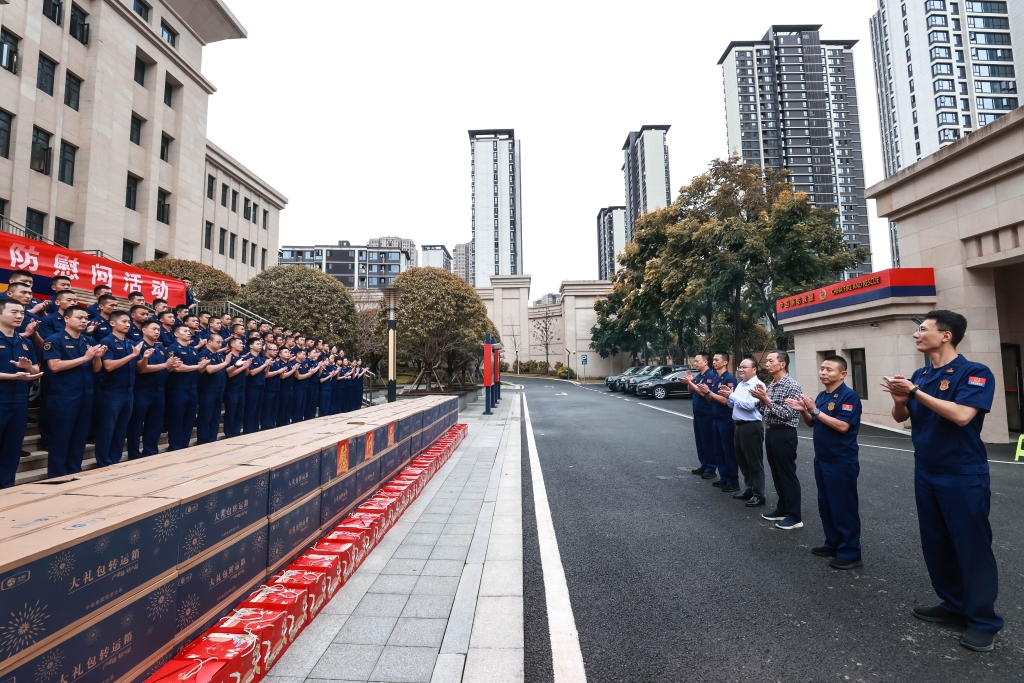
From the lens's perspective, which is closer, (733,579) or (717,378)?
(733,579)

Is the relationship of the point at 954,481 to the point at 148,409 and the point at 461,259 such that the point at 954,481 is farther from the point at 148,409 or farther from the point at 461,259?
the point at 461,259

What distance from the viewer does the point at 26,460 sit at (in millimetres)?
5520

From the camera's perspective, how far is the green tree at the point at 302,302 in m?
22.4

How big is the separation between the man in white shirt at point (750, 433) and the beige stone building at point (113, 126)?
21.6 m

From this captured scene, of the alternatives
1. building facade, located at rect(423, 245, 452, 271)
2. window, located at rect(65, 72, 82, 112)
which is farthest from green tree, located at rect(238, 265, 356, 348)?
building facade, located at rect(423, 245, 452, 271)

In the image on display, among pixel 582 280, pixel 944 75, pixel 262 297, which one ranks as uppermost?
pixel 944 75

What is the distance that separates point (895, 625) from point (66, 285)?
27.3 ft

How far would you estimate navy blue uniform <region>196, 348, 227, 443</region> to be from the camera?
23.9ft

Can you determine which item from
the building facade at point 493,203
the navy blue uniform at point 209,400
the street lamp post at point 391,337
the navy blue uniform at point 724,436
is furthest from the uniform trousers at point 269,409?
the building facade at point 493,203

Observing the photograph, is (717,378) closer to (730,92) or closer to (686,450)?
(686,450)

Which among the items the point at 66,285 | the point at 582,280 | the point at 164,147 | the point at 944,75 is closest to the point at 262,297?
the point at 164,147

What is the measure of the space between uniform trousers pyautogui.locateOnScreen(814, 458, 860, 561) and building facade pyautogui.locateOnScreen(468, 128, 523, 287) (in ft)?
250

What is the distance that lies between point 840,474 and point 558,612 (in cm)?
257

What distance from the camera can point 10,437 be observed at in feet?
14.9
